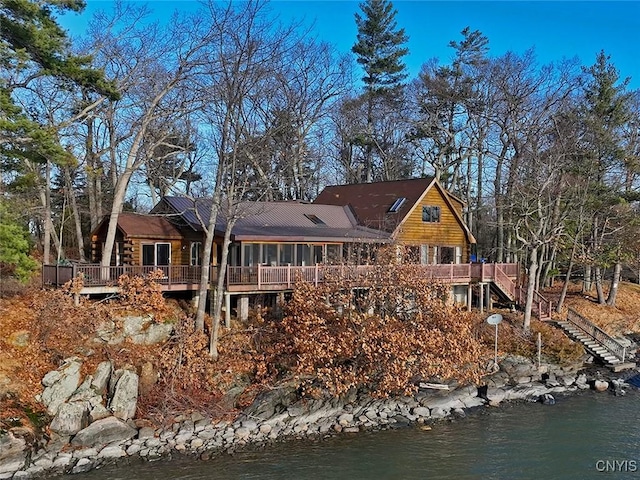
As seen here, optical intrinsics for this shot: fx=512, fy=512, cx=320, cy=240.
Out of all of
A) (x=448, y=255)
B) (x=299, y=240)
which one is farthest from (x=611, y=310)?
(x=299, y=240)

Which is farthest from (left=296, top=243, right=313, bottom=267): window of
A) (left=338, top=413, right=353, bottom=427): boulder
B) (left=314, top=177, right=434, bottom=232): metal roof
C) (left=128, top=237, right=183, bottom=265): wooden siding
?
(left=338, top=413, right=353, bottom=427): boulder

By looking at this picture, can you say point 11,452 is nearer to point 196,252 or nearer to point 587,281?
point 196,252

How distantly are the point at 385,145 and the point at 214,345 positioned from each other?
24.6 meters

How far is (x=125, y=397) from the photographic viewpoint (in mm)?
14680

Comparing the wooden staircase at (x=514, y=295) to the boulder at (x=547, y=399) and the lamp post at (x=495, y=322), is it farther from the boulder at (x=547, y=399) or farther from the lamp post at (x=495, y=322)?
the boulder at (x=547, y=399)

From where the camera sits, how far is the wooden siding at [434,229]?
25.2 m

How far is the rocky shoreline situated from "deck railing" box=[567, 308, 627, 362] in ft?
21.6

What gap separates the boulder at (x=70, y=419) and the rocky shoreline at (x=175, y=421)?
0.02m

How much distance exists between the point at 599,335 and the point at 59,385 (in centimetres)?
2228

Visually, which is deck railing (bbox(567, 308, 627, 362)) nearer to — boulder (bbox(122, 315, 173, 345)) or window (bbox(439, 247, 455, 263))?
window (bbox(439, 247, 455, 263))

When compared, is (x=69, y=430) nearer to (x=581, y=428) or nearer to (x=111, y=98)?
(x=111, y=98)

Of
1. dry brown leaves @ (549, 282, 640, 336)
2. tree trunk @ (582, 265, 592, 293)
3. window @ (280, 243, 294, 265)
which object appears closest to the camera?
window @ (280, 243, 294, 265)

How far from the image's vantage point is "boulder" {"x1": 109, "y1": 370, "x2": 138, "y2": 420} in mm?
14477

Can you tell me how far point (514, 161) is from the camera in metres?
29.3
